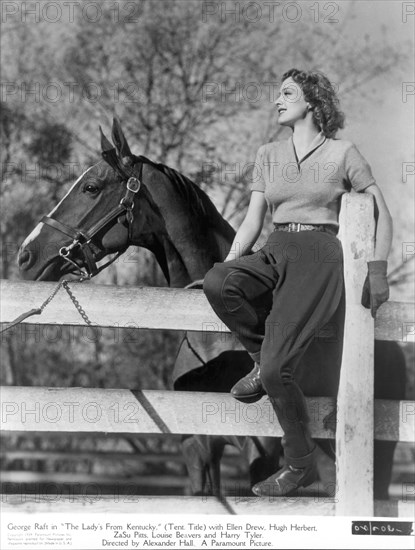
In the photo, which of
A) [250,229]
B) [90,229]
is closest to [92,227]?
[90,229]

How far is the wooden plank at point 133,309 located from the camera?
2.82 m

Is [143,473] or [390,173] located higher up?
[390,173]

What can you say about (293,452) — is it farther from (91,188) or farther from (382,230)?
(91,188)

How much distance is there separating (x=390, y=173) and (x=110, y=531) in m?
3.23

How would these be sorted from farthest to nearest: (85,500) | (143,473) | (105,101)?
(143,473) → (105,101) → (85,500)

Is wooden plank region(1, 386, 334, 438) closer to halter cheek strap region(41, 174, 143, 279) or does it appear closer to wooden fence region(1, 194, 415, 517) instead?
wooden fence region(1, 194, 415, 517)

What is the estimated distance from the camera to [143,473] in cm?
959

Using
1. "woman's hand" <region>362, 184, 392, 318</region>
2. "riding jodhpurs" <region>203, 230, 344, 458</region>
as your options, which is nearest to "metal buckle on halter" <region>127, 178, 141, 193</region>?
"riding jodhpurs" <region>203, 230, 344, 458</region>

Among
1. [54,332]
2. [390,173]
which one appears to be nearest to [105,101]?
[390,173]

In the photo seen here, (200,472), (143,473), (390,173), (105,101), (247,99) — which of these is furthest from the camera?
(143,473)

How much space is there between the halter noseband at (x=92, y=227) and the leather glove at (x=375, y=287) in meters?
1.23

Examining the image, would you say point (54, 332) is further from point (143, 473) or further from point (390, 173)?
point (390, 173)

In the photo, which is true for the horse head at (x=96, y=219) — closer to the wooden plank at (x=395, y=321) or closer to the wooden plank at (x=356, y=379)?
the wooden plank at (x=356, y=379)

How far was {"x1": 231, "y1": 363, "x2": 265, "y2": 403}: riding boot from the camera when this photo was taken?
279 centimetres
